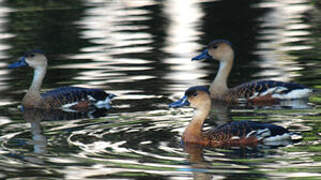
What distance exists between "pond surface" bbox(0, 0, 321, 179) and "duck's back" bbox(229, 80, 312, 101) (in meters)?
0.44

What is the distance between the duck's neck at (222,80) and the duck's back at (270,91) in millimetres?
424

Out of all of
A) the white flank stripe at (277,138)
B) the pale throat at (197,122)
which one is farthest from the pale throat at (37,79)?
the white flank stripe at (277,138)

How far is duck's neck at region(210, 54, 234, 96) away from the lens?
1705cm

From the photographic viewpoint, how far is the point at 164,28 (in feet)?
85.9

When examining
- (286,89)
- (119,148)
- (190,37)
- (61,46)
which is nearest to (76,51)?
(61,46)

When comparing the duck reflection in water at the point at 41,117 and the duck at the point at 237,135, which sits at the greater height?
the duck at the point at 237,135

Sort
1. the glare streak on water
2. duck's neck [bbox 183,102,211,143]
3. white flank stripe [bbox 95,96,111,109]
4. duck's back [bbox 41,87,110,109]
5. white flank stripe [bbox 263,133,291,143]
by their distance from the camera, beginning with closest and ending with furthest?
white flank stripe [bbox 263,133,291,143]
duck's neck [bbox 183,102,211,143]
white flank stripe [bbox 95,96,111,109]
duck's back [bbox 41,87,110,109]
the glare streak on water

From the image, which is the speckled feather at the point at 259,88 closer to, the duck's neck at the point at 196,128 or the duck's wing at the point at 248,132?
the duck's neck at the point at 196,128

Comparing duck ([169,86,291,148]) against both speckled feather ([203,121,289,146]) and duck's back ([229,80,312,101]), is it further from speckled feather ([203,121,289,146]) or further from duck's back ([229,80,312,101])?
duck's back ([229,80,312,101])

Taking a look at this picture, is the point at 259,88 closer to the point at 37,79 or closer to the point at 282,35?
the point at 37,79

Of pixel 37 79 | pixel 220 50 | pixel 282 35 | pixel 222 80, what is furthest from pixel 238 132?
pixel 282 35

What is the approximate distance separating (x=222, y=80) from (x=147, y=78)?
171 cm

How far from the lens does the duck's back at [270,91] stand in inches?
631

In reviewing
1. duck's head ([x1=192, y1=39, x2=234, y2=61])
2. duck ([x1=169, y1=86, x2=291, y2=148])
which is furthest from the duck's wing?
duck's head ([x1=192, y1=39, x2=234, y2=61])
